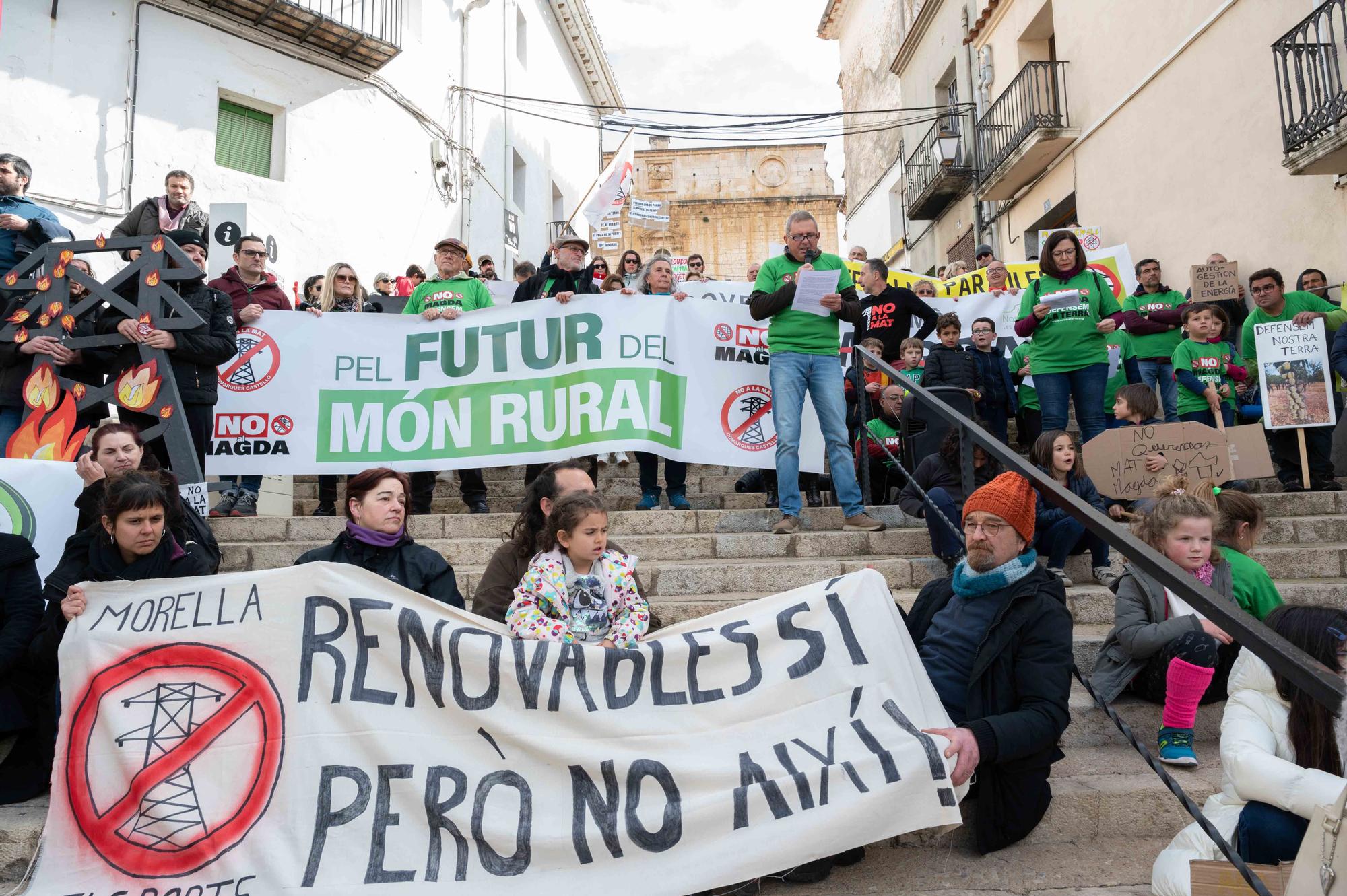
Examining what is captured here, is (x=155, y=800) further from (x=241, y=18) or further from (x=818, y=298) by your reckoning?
(x=241, y=18)

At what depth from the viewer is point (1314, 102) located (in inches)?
347

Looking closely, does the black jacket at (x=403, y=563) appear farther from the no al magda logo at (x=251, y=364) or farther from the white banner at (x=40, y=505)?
the no al magda logo at (x=251, y=364)

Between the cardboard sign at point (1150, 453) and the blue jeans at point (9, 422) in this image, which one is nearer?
the cardboard sign at point (1150, 453)

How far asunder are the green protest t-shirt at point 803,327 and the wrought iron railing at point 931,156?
495 inches

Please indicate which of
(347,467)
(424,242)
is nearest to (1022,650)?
(347,467)

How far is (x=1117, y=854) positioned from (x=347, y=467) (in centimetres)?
502

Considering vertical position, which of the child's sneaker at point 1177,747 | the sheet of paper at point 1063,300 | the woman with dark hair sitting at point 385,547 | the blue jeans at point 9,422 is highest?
the sheet of paper at point 1063,300

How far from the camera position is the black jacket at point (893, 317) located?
8.13 metres

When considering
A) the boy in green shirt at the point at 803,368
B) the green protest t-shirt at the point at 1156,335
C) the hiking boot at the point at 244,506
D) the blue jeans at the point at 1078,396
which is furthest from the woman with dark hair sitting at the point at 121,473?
the green protest t-shirt at the point at 1156,335

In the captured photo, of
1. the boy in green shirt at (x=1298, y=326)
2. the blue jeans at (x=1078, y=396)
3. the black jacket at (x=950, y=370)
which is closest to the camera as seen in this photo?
the blue jeans at (x=1078, y=396)

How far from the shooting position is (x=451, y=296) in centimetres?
693

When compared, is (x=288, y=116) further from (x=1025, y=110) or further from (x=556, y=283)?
(x=1025, y=110)

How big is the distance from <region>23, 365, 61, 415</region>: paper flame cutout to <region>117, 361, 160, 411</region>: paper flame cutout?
1.25 ft

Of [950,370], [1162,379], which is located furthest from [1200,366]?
[950,370]
